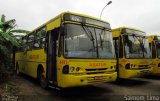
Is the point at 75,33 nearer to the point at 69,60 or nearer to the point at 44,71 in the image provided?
the point at 69,60

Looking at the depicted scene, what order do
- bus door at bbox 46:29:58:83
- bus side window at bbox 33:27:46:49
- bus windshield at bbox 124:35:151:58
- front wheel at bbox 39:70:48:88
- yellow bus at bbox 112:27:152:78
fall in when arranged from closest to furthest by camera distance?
bus door at bbox 46:29:58:83 → front wheel at bbox 39:70:48:88 → bus side window at bbox 33:27:46:49 → yellow bus at bbox 112:27:152:78 → bus windshield at bbox 124:35:151:58

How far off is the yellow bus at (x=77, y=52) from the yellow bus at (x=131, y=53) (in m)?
2.08

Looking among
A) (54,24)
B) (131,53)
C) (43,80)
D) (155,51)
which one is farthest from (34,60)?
(155,51)

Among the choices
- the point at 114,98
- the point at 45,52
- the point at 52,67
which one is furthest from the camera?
the point at 45,52

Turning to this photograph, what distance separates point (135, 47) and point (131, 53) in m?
0.41

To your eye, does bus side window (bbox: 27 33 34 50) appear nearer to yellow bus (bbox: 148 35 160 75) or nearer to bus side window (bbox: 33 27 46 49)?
bus side window (bbox: 33 27 46 49)

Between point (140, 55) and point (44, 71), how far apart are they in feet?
16.7

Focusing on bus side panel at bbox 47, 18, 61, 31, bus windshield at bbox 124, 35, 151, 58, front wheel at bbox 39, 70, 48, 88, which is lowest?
front wheel at bbox 39, 70, 48, 88

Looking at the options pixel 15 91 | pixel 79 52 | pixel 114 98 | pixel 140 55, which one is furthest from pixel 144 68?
pixel 15 91

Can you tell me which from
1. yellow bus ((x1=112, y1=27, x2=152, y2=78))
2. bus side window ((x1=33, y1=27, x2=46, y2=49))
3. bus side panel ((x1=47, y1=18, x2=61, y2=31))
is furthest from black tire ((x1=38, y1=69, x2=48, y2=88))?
yellow bus ((x1=112, y1=27, x2=152, y2=78))

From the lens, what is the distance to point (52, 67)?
28.8 feet

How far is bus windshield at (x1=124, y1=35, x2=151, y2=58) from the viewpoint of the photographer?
1081 centimetres

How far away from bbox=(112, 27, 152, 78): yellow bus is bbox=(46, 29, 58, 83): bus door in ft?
12.4

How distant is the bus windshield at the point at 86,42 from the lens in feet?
25.2
